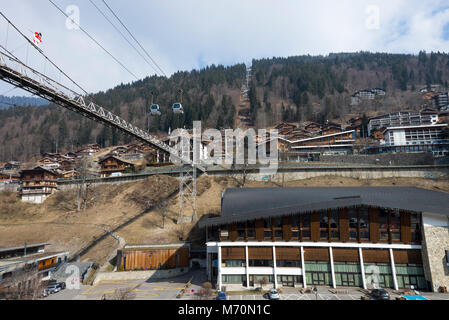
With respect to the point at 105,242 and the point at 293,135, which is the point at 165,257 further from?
the point at 293,135

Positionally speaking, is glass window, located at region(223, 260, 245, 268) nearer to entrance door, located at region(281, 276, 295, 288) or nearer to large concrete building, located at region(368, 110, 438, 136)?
entrance door, located at region(281, 276, 295, 288)

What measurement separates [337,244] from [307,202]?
4.96 m

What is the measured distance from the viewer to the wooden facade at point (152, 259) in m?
31.4

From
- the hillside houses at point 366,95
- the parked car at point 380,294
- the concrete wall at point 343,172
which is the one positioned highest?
the hillside houses at point 366,95

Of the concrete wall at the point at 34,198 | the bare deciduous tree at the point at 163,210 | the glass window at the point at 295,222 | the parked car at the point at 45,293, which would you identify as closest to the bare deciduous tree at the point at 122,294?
the parked car at the point at 45,293

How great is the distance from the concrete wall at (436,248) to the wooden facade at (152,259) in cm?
2619

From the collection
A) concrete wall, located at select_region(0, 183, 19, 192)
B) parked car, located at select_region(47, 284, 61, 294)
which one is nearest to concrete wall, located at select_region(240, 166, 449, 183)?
parked car, located at select_region(47, 284, 61, 294)

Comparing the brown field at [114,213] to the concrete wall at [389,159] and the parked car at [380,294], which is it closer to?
the concrete wall at [389,159]

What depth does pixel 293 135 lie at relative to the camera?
3556 inches

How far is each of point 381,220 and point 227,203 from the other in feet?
54.8

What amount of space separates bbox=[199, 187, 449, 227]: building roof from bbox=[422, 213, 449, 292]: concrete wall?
1.33m

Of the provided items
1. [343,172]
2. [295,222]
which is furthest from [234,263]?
[343,172]

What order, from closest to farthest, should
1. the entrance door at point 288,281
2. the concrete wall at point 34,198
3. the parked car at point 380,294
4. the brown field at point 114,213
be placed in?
the parked car at point 380,294, the entrance door at point 288,281, the brown field at point 114,213, the concrete wall at point 34,198
